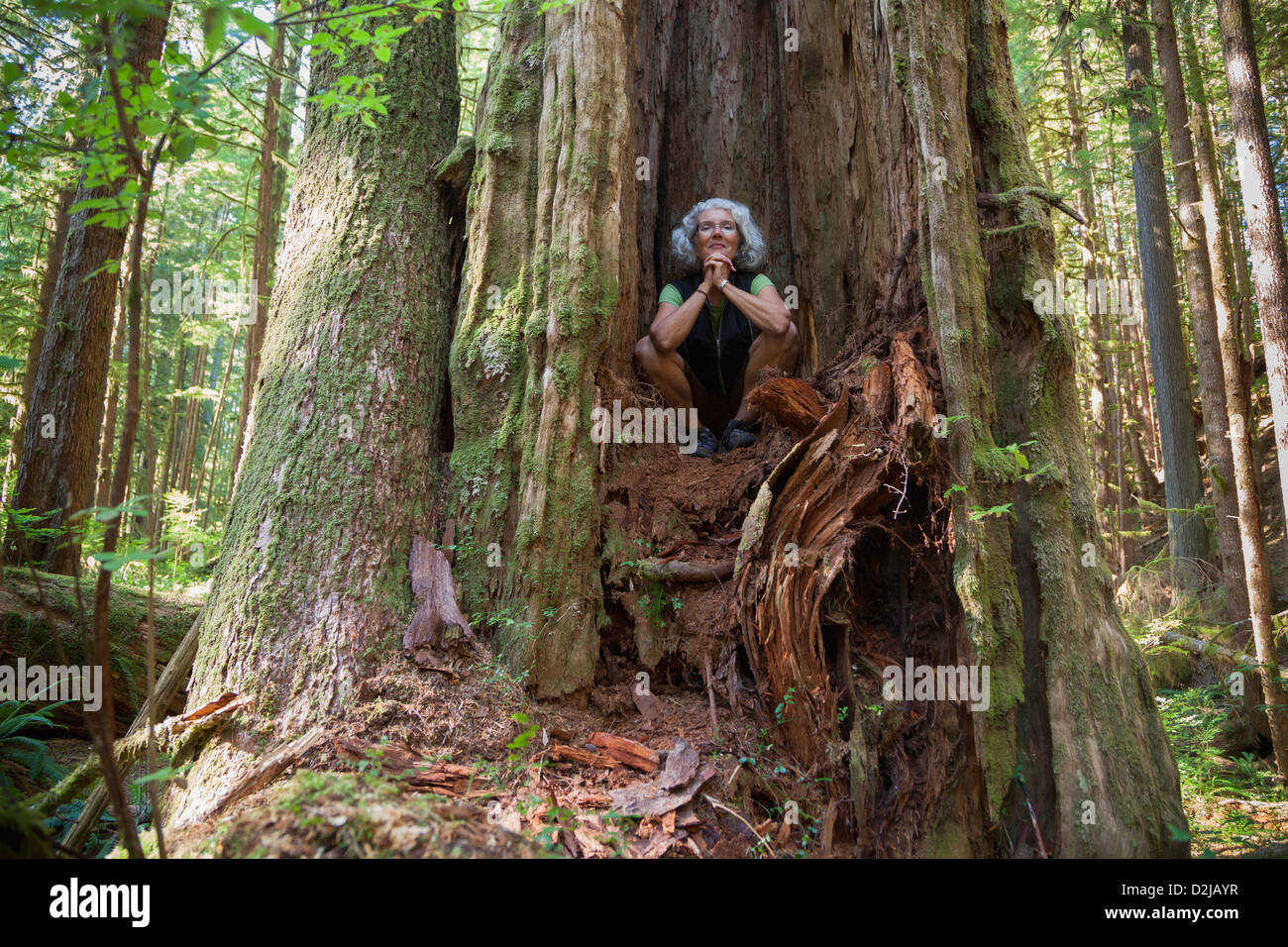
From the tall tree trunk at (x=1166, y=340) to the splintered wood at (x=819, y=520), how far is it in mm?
8160

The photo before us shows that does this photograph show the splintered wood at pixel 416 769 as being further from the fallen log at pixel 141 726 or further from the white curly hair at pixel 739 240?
the white curly hair at pixel 739 240

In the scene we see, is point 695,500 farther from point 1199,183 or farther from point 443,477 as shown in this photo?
point 1199,183

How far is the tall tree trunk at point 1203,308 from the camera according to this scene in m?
8.19

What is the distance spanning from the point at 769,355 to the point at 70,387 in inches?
223

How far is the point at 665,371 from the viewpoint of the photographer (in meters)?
4.85

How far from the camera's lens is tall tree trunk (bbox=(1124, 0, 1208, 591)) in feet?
32.4

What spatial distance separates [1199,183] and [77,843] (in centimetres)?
1107

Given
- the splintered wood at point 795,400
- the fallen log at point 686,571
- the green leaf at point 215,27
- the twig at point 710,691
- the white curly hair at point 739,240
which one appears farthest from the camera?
the white curly hair at point 739,240

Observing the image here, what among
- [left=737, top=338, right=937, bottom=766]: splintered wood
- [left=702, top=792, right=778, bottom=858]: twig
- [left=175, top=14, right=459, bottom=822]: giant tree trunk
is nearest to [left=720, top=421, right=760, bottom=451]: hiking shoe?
[left=737, top=338, right=937, bottom=766]: splintered wood

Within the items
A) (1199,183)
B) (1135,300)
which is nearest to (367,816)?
(1199,183)

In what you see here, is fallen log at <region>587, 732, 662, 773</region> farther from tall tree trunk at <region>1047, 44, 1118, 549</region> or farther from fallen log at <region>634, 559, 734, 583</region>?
tall tree trunk at <region>1047, 44, 1118, 549</region>

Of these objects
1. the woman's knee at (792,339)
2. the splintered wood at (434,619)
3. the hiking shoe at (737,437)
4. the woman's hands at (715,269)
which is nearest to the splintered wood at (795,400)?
the hiking shoe at (737,437)

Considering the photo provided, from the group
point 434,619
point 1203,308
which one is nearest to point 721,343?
point 434,619

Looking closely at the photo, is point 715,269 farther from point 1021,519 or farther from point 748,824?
point 748,824
